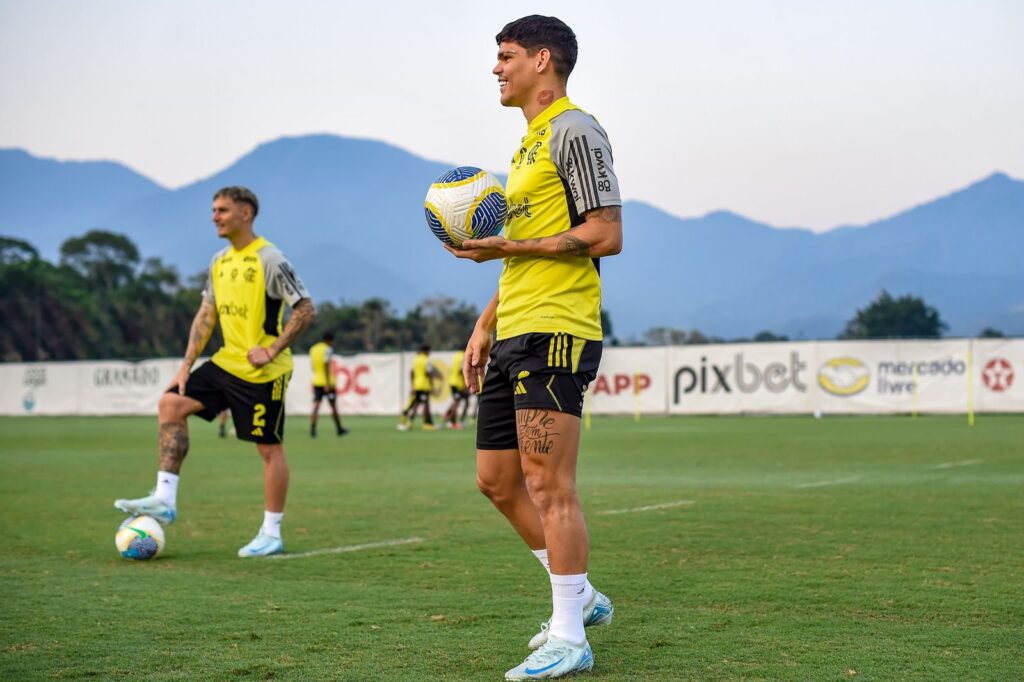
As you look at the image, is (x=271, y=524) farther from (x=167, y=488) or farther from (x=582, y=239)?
(x=582, y=239)

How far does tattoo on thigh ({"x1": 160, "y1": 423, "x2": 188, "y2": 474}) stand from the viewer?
7817 millimetres

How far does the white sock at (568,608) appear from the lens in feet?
14.6

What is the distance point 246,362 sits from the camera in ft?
26.3

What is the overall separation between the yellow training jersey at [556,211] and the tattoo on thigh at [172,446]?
377 centimetres

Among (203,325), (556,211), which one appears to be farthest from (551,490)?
(203,325)

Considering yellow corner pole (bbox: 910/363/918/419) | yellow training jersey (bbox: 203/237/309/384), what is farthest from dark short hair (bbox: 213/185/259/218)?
yellow corner pole (bbox: 910/363/918/419)

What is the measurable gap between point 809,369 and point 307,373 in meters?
14.4

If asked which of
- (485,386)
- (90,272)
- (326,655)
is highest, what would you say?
(90,272)

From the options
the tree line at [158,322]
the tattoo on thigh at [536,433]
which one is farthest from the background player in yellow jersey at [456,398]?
the tattoo on thigh at [536,433]

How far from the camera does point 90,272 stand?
96.3m

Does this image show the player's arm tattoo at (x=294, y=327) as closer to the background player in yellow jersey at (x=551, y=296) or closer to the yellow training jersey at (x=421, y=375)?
the background player in yellow jersey at (x=551, y=296)

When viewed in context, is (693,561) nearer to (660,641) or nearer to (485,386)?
(660,641)

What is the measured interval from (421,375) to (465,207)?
23.4m

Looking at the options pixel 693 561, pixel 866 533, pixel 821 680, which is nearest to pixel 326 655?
pixel 821 680
